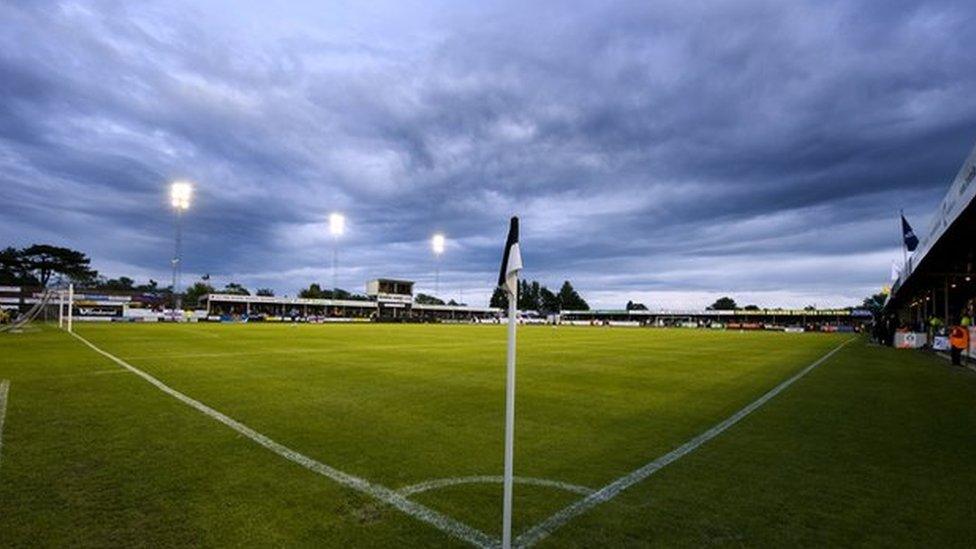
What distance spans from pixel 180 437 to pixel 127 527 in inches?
131

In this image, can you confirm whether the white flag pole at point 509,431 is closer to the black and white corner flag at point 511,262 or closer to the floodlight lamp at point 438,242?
the black and white corner flag at point 511,262

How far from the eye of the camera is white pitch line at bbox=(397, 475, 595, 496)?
537 cm

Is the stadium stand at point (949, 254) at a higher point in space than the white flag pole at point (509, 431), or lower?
higher

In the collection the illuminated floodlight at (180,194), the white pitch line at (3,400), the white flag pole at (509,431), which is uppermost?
the illuminated floodlight at (180,194)

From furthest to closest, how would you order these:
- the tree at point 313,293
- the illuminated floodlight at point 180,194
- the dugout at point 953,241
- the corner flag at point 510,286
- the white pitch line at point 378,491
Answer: the tree at point 313,293 < the illuminated floodlight at point 180,194 < the dugout at point 953,241 < the white pitch line at point 378,491 < the corner flag at point 510,286

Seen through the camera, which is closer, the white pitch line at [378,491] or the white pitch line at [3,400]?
the white pitch line at [378,491]

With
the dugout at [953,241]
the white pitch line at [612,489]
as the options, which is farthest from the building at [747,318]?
the white pitch line at [612,489]

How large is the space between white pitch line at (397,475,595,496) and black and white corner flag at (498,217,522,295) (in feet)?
8.21

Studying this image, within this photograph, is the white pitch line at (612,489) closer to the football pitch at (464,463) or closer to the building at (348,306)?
the football pitch at (464,463)

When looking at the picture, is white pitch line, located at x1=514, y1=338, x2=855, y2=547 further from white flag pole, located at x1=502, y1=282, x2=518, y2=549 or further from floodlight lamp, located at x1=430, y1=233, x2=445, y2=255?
floodlight lamp, located at x1=430, y1=233, x2=445, y2=255

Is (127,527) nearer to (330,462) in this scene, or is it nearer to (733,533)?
(330,462)

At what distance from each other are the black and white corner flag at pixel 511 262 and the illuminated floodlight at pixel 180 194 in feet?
192

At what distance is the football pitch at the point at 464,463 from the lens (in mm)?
4430

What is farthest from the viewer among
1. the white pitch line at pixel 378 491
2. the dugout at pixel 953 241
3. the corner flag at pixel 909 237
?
the corner flag at pixel 909 237
